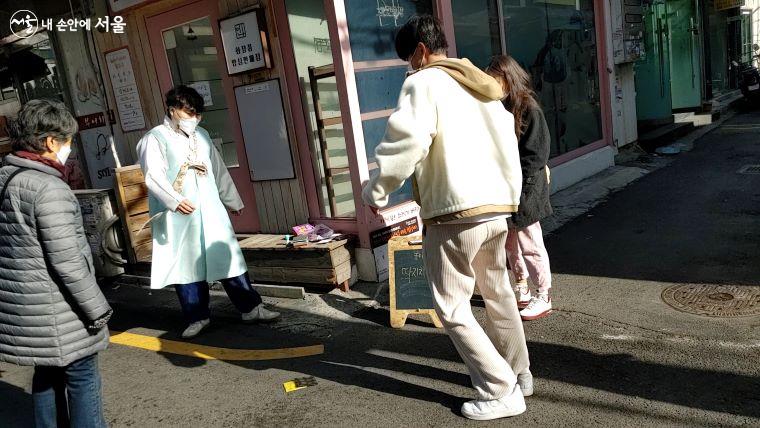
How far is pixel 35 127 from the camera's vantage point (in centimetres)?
277

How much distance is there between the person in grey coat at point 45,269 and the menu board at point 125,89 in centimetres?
457

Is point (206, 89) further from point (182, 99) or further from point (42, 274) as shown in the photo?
point (42, 274)

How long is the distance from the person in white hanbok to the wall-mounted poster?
1140mm

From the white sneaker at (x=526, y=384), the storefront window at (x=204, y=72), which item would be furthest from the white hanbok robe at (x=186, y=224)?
the white sneaker at (x=526, y=384)

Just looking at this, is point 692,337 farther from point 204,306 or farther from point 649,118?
point 649,118

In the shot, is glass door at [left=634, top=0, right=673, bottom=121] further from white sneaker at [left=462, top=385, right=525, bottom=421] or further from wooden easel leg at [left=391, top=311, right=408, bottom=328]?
white sneaker at [left=462, top=385, right=525, bottom=421]

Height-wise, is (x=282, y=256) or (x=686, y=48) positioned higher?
(x=686, y=48)

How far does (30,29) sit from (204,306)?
5842 millimetres

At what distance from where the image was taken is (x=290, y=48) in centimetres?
550

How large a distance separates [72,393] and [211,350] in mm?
1646

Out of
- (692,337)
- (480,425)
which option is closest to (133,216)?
(480,425)

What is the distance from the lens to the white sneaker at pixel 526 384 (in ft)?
10.5

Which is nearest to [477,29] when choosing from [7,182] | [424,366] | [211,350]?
[424,366]

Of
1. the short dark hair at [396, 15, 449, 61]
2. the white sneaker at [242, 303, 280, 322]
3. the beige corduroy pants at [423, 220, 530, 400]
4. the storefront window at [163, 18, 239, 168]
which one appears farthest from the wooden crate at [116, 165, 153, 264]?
the beige corduroy pants at [423, 220, 530, 400]
